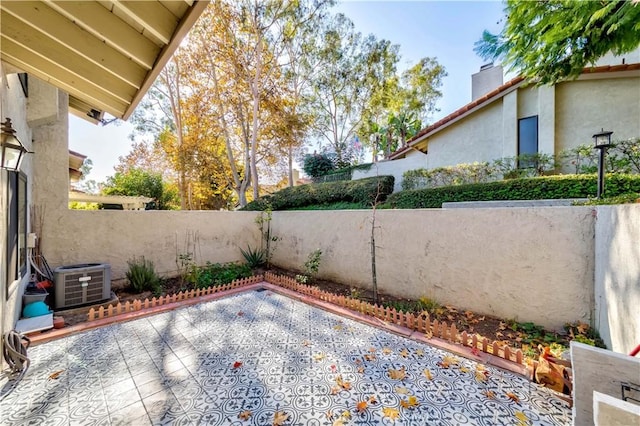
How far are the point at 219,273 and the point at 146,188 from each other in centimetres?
1040

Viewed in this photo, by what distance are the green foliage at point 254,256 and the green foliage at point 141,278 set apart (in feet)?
7.93

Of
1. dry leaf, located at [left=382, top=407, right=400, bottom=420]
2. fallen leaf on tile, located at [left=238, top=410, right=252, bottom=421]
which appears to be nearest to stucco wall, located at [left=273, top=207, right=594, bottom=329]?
dry leaf, located at [left=382, top=407, right=400, bottom=420]

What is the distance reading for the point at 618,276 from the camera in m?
2.46

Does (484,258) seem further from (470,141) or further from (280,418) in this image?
(470,141)

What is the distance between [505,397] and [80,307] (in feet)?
20.5

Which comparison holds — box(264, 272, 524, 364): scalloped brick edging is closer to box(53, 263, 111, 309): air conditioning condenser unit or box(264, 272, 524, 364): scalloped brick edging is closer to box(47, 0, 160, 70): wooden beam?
box(53, 263, 111, 309): air conditioning condenser unit

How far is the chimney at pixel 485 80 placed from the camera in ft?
34.6

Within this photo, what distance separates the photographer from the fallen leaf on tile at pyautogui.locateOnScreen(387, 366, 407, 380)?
2527 millimetres

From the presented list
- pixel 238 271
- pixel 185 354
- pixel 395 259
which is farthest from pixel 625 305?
pixel 238 271

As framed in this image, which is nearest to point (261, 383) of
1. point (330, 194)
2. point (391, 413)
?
point (391, 413)

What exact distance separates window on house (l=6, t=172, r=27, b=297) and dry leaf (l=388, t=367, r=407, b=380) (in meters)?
4.32

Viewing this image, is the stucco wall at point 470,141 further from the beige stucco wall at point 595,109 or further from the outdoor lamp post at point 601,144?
the outdoor lamp post at point 601,144

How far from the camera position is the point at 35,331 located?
3.26 m

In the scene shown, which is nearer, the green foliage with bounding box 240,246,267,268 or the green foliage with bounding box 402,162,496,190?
the green foliage with bounding box 402,162,496,190
